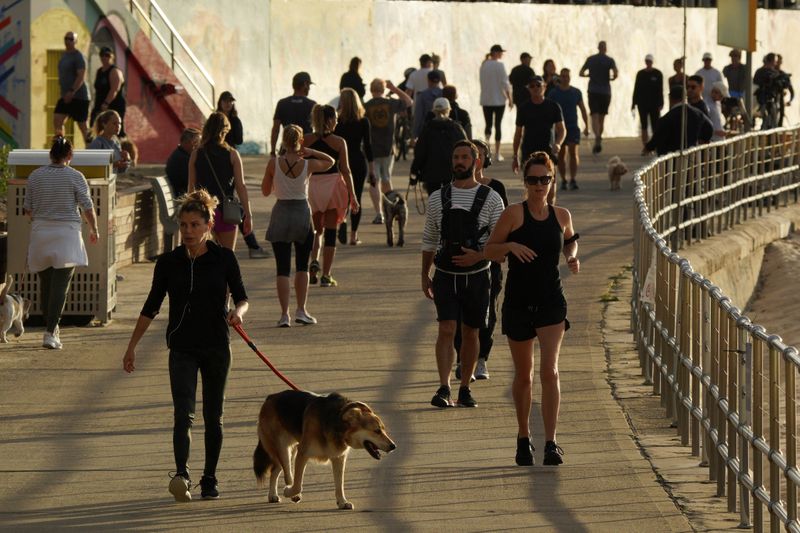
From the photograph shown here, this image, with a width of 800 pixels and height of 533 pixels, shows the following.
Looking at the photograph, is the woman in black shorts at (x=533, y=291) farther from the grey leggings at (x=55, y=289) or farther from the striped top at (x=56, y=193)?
the grey leggings at (x=55, y=289)

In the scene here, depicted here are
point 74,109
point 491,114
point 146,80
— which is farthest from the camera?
point 491,114

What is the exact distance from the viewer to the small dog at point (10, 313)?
13641mm

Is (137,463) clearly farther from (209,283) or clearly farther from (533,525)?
(533,525)

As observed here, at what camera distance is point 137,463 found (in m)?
9.91

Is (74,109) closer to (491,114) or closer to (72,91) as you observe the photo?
(72,91)

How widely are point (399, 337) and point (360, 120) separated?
169 inches

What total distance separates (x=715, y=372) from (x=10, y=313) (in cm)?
613

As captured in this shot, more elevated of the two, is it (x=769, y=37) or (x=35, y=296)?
(x=769, y=37)

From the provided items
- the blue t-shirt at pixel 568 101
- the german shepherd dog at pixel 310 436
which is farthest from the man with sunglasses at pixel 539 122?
the german shepherd dog at pixel 310 436

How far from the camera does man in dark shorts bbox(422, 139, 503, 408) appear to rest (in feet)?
36.8

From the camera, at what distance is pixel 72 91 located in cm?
2414

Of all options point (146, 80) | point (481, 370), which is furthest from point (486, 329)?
point (146, 80)

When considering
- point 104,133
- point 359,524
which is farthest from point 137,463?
point 104,133

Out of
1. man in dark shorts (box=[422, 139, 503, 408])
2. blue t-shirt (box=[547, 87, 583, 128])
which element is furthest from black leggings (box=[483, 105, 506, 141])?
man in dark shorts (box=[422, 139, 503, 408])
